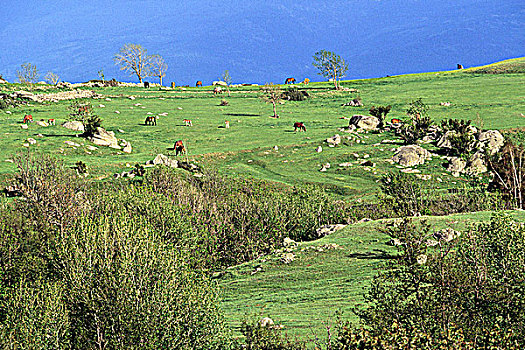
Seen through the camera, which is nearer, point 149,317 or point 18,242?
point 149,317

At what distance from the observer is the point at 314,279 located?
36281 millimetres

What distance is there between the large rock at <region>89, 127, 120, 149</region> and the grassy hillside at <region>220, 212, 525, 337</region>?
47.0 m

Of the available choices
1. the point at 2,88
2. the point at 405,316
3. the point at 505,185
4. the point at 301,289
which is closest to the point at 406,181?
the point at 505,185

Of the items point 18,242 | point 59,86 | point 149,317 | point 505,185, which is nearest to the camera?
point 149,317

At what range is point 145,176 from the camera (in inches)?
2394

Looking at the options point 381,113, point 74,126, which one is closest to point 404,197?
point 381,113

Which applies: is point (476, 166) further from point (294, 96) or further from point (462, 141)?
point (294, 96)

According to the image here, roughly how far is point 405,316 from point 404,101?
110 metres

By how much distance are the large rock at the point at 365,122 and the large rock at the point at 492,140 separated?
63.9 ft

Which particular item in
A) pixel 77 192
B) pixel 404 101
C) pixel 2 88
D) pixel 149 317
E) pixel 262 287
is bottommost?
pixel 262 287

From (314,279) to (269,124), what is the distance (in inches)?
2718

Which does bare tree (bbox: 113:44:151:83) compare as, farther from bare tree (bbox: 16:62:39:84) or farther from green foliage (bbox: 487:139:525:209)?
green foliage (bbox: 487:139:525:209)

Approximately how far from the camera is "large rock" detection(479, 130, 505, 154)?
3137 inches

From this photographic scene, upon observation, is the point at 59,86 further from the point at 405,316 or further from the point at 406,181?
the point at 405,316
